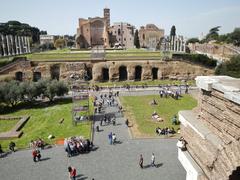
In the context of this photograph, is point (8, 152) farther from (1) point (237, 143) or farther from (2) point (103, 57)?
(2) point (103, 57)

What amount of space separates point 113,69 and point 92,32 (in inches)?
1456

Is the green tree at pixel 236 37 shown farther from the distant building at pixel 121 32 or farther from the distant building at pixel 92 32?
the distant building at pixel 92 32

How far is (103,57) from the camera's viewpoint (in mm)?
39562

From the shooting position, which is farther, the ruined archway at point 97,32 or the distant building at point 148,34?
the distant building at point 148,34

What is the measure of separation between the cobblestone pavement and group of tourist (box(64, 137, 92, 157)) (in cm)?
44

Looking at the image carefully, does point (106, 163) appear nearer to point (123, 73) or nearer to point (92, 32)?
point (123, 73)

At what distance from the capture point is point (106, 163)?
14141 millimetres

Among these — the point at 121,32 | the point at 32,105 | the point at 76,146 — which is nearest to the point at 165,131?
the point at 76,146

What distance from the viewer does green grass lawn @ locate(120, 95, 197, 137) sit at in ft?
63.9

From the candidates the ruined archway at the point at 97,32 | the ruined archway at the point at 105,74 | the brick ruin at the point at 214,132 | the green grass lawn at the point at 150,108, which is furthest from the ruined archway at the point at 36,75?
the ruined archway at the point at 97,32

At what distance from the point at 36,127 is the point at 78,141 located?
6641mm

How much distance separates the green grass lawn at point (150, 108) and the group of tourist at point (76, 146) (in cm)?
440

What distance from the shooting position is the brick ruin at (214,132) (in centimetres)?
548

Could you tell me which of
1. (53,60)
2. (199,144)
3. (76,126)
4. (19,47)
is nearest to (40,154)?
(76,126)
